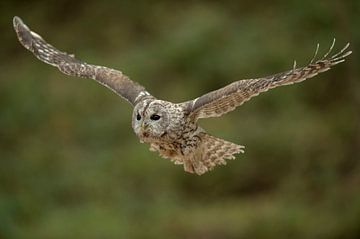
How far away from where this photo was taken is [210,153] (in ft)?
23.3

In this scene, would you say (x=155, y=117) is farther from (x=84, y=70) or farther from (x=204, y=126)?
(x=204, y=126)

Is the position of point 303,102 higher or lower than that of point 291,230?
higher

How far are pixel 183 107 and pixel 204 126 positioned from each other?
5009mm

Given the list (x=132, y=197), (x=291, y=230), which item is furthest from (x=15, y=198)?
(x=291, y=230)

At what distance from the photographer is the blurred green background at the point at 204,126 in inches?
424

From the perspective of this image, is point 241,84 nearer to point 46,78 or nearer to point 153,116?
point 153,116

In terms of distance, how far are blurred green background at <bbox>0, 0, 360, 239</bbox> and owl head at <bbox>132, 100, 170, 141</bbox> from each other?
4.05 metres

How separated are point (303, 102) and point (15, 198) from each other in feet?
11.6

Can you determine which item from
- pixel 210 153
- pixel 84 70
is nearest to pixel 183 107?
pixel 210 153

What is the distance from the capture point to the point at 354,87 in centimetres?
1141

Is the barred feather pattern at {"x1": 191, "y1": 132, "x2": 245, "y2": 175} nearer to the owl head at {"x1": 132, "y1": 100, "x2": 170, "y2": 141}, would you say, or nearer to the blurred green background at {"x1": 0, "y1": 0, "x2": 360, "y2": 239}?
the owl head at {"x1": 132, "y1": 100, "x2": 170, "y2": 141}

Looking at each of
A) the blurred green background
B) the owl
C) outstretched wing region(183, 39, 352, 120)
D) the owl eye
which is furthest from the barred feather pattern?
the blurred green background

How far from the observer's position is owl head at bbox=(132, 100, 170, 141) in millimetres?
6555

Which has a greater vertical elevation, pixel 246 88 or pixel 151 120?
pixel 151 120
